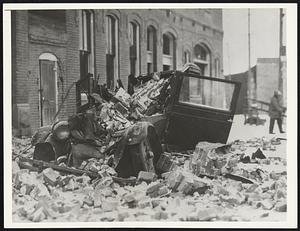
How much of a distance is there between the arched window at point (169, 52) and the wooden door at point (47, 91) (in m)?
1.24

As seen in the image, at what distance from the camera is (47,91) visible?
4.98 m

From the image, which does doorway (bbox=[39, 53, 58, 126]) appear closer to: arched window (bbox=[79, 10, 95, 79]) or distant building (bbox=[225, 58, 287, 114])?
arched window (bbox=[79, 10, 95, 79])

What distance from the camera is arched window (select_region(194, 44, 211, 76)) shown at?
5.21 metres

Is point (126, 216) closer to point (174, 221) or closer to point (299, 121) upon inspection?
point (174, 221)

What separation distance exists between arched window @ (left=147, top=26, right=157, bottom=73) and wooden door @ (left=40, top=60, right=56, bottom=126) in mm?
1075

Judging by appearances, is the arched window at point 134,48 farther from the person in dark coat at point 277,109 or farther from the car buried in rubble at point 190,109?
the person in dark coat at point 277,109

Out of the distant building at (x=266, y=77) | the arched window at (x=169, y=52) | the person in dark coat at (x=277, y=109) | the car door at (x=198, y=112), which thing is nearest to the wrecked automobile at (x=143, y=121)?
the car door at (x=198, y=112)

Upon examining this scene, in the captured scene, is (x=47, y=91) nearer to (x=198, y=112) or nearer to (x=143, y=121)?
(x=143, y=121)

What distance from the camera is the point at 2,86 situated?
4793mm

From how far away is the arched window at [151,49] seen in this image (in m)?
5.28

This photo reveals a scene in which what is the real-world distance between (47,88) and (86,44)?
2.21ft

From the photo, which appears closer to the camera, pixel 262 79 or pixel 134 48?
pixel 262 79

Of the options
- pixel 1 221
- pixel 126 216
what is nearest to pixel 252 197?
pixel 126 216

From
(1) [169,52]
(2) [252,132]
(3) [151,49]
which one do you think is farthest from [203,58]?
(2) [252,132]
